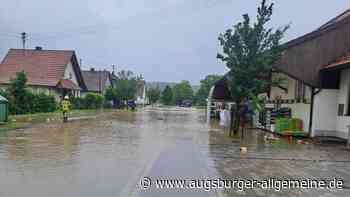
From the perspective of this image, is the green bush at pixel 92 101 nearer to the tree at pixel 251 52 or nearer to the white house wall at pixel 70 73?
the white house wall at pixel 70 73

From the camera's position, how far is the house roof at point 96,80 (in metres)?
68.3

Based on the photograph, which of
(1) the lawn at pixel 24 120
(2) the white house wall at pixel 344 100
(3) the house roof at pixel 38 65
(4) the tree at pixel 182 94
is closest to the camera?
(2) the white house wall at pixel 344 100

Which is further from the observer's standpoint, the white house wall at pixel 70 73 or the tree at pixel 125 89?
the tree at pixel 125 89

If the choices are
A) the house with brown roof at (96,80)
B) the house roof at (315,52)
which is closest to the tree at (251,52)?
the house roof at (315,52)

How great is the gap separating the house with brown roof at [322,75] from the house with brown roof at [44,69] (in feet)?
98.3

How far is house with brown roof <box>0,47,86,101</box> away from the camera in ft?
137

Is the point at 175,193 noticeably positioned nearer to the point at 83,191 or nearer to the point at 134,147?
the point at 83,191

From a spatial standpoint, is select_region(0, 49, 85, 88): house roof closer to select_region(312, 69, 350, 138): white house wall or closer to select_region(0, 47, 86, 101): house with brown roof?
select_region(0, 47, 86, 101): house with brown roof

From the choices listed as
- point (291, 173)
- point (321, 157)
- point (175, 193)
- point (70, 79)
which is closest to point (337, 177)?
point (291, 173)

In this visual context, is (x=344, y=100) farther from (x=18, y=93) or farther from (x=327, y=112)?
(x=18, y=93)

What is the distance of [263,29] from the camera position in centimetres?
1691

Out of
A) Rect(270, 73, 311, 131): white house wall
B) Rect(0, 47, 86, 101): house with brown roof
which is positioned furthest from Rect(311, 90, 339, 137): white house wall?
Rect(0, 47, 86, 101): house with brown roof

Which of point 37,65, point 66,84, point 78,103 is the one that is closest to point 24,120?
point 66,84

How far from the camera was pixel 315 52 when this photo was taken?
1820cm
